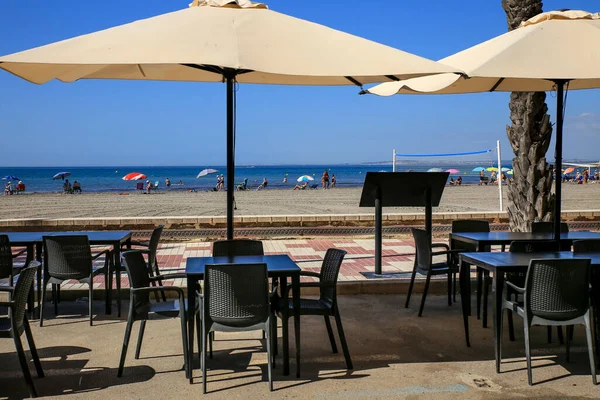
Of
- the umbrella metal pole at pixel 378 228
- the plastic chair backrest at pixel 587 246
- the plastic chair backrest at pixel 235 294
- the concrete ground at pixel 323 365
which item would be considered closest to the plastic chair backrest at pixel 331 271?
the concrete ground at pixel 323 365

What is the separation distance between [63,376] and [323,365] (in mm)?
1965

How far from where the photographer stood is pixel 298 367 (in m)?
4.50

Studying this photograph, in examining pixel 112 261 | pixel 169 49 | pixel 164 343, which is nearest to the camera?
pixel 169 49

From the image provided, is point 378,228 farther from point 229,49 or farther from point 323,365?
point 229,49

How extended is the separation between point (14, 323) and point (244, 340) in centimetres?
210

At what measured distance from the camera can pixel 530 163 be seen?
347 inches

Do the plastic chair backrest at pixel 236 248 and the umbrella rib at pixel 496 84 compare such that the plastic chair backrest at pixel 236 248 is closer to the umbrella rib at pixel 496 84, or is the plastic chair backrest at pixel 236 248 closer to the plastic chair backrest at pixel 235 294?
the plastic chair backrest at pixel 235 294

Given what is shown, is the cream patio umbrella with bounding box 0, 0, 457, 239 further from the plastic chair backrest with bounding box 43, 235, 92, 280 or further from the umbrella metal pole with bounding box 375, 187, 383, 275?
the umbrella metal pole with bounding box 375, 187, 383, 275

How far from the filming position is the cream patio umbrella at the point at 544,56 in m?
5.19

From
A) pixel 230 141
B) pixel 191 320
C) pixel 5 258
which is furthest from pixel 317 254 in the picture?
pixel 191 320

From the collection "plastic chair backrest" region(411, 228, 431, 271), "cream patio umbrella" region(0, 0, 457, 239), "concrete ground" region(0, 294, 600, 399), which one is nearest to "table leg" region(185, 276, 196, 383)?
"concrete ground" region(0, 294, 600, 399)

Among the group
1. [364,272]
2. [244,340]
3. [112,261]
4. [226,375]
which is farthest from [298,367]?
[364,272]

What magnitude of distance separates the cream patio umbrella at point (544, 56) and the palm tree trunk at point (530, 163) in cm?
240

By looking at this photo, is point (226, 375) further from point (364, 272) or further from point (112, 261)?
point (364, 272)
